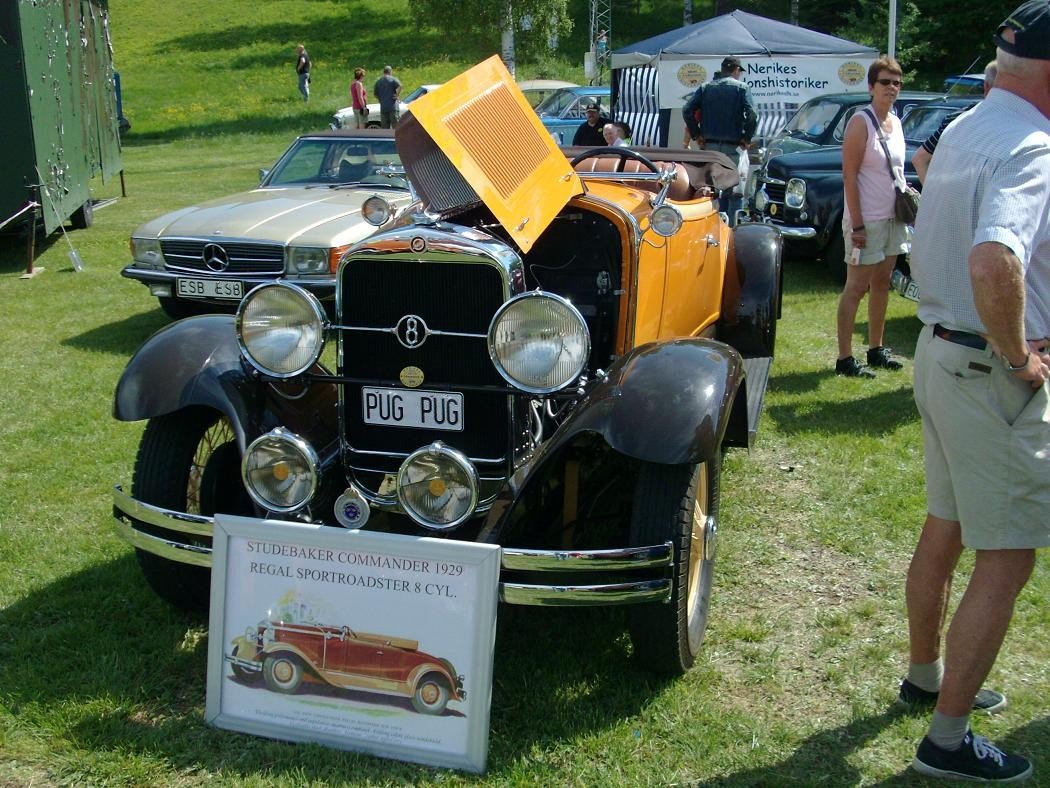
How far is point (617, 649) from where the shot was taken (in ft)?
11.5

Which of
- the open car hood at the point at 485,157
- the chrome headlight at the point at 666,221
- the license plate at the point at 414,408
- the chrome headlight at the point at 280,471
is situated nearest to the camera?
the chrome headlight at the point at 280,471

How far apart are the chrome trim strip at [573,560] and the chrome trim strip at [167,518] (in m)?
0.89

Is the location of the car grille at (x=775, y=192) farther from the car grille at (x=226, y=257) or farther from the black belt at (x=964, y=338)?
the black belt at (x=964, y=338)

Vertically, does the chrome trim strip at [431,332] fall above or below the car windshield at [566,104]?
above

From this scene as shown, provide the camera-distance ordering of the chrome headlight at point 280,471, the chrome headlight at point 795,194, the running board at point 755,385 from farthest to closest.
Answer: the chrome headlight at point 795,194
the running board at point 755,385
the chrome headlight at point 280,471

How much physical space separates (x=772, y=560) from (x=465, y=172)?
6.37 ft

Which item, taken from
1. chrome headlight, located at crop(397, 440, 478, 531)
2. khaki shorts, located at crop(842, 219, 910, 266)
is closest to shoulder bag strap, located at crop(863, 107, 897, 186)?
khaki shorts, located at crop(842, 219, 910, 266)

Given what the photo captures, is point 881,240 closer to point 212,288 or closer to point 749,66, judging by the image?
point 212,288

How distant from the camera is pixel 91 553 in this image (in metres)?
4.16

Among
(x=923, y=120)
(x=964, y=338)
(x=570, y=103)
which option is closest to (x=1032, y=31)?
(x=964, y=338)

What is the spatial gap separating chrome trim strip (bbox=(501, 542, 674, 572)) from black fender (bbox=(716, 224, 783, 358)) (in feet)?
8.84

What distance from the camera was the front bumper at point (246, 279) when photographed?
7.08 meters

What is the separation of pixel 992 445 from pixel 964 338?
0.90ft

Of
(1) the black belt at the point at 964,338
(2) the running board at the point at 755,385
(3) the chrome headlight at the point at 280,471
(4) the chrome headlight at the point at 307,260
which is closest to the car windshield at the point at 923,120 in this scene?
(2) the running board at the point at 755,385
